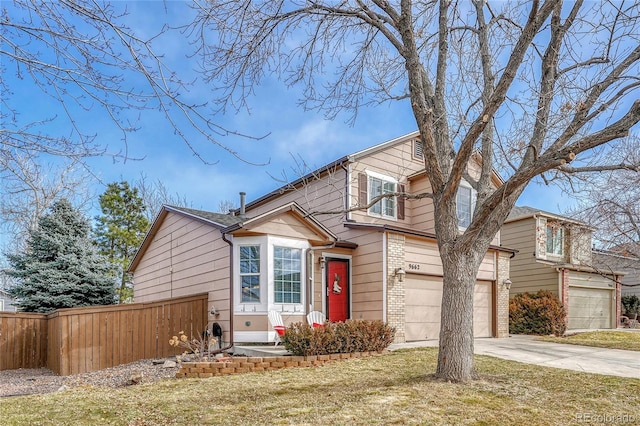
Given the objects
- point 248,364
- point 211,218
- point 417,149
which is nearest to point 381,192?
point 417,149

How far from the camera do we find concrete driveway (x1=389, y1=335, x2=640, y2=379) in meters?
8.49

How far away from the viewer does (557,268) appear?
18.0 m

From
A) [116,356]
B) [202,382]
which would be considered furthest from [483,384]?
[116,356]

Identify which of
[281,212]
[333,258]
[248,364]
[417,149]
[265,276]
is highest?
[417,149]

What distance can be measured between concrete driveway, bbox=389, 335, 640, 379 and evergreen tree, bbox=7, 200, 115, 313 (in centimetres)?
1059

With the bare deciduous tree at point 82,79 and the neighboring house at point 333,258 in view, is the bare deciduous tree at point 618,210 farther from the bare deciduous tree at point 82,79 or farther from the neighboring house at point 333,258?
the bare deciduous tree at point 82,79

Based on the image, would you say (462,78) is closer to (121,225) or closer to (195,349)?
(195,349)

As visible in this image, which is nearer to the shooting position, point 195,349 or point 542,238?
point 195,349

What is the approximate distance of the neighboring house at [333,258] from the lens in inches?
446

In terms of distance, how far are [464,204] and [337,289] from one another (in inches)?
228

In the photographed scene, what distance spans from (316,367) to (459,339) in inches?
118

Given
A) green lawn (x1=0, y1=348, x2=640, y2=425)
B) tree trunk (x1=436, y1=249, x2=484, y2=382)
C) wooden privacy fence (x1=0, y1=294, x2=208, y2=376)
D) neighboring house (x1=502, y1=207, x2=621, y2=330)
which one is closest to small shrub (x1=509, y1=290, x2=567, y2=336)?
neighboring house (x1=502, y1=207, x2=621, y2=330)

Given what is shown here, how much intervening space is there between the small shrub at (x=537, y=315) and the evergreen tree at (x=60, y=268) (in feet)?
48.5

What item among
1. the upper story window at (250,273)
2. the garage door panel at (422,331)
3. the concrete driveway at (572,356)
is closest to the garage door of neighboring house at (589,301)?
the concrete driveway at (572,356)
